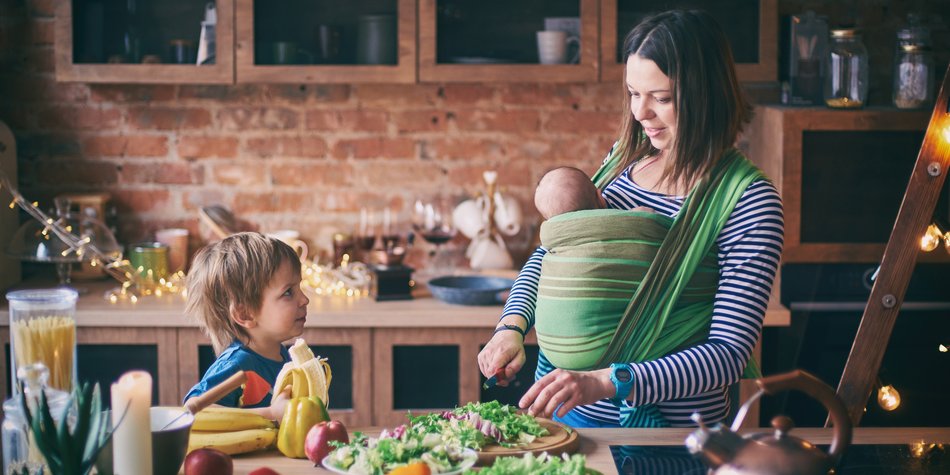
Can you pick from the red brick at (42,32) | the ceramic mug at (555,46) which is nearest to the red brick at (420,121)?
the ceramic mug at (555,46)

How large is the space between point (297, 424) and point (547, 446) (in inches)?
15.7

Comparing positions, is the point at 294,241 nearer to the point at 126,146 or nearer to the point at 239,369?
the point at 126,146

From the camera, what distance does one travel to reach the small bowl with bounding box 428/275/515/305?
3393mm

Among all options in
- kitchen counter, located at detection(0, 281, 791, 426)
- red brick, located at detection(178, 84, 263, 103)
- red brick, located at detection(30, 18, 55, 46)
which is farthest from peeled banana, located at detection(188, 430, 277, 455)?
red brick, located at detection(30, 18, 55, 46)

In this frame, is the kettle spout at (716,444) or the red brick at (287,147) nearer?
the kettle spout at (716,444)

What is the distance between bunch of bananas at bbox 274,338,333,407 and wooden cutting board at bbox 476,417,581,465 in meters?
0.31

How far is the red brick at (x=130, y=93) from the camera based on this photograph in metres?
3.86

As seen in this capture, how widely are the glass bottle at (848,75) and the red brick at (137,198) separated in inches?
88.8

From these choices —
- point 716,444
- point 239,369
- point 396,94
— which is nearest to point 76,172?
point 396,94

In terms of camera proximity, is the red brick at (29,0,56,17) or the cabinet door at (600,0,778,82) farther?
the red brick at (29,0,56,17)

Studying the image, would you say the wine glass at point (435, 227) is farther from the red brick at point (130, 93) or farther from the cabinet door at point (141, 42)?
the red brick at point (130, 93)

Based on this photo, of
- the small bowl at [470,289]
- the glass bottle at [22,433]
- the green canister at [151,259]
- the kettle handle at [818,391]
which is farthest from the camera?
the green canister at [151,259]

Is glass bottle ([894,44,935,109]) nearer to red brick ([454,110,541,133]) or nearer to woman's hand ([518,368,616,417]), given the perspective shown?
red brick ([454,110,541,133])

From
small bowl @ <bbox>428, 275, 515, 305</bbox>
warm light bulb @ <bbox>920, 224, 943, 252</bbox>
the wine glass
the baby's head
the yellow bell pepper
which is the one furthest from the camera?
the wine glass
